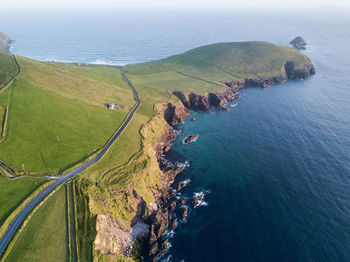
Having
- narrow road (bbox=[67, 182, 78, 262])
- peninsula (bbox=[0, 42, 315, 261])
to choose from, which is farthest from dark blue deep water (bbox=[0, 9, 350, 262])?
narrow road (bbox=[67, 182, 78, 262])

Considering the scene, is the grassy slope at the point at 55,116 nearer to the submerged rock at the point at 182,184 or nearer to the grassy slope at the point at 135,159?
the grassy slope at the point at 135,159

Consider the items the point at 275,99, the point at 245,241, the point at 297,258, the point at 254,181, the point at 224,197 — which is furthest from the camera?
the point at 275,99

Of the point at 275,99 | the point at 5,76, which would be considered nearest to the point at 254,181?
the point at 275,99

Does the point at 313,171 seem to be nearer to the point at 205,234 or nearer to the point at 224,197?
the point at 224,197

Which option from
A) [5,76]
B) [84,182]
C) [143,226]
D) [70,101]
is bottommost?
[143,226]

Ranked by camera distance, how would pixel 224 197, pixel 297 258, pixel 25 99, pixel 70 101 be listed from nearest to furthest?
pixel 297 258
pixel 224 197
pixel 25 99
pixel 70 101

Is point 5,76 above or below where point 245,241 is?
above

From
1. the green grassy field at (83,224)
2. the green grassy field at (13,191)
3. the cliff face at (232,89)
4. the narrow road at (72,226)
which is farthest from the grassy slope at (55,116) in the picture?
the cliff face at (232,89)
